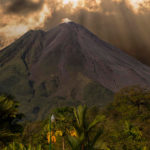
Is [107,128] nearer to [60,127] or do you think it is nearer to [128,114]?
[128,114]

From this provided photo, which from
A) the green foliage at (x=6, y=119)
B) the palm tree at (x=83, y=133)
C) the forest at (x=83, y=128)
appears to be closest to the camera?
the palm tree at (x=83, y=133)

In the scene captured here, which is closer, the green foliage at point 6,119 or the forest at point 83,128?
the forest at point 83,128

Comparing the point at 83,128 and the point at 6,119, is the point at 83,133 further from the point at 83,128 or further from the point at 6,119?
the point at 6,119

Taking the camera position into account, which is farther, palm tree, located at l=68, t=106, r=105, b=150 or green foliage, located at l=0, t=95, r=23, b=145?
green foliage, located at l=0, t=95, r=23, b=145

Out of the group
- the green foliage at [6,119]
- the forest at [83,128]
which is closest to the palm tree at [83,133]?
the forest at [83,128]

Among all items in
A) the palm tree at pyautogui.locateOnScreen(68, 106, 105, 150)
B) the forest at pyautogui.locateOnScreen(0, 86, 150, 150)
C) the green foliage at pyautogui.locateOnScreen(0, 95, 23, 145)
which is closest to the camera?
the palm tree at pyautogui.locateOnScreen(68, 106, 105, 150)

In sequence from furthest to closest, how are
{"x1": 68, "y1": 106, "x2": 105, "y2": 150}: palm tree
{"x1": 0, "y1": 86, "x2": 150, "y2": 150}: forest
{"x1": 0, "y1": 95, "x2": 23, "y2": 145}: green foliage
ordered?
{"x1": 0, "y1": 95, "x2": 23, "y2": 145}: green foliage, {"x1": 0, "y1": 86, "x2": 150, "y2": 150}: forest, {"x1": 68, "y1": 106, "x2": 105, "y2": 150}: palm tree

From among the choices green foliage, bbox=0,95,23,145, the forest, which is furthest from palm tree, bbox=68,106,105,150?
green foliage, bbox=0,95,23,145

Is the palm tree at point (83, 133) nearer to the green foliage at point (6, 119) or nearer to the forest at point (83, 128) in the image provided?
the forest at point (83, 128)

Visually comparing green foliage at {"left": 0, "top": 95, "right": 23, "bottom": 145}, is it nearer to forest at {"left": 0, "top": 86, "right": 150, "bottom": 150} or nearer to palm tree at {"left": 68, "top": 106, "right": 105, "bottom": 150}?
forest at {"left": 0, "top": 86, "right": 150, "bottom": 150}

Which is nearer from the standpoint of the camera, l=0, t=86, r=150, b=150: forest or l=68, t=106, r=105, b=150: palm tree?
l=68, t=106, r=105, b=150: palm tree

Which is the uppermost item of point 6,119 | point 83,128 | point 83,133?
point 6,119

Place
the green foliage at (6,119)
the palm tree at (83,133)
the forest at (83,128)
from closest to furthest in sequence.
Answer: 1. the palm tree at (83,133)
2. the forest at (83,128)
3. the green foliage at (6,119)

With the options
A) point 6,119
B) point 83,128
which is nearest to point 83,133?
point 83,128
